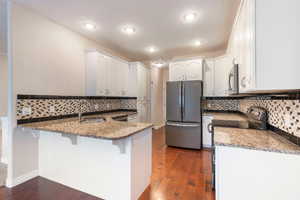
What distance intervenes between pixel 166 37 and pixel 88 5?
1.70 m

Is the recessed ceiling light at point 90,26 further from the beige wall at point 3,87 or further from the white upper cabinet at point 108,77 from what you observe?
the beige wall at point 3,87

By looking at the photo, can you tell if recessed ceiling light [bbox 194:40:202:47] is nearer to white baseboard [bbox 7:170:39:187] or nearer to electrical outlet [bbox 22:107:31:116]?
electrical outlet [bbox 22:107:31:116]

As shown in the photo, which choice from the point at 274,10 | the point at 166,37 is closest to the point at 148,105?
the point at 166,37

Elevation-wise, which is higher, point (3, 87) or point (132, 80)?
point (132, 80)

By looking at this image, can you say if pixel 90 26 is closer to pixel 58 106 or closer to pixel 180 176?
pixel 58 106

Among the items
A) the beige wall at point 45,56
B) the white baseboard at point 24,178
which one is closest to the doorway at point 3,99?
the white baseboard at point 24,178

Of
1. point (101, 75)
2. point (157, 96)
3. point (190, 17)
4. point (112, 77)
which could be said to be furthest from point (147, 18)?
point (157, 96)

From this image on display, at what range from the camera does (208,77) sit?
3.89 m

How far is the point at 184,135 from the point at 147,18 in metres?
2.74

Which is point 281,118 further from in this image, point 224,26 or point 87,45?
point 87,45

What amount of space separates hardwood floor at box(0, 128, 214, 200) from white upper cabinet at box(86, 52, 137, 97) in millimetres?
1849

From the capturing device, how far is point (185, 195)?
6.22 feet

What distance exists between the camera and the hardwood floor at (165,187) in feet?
6.11

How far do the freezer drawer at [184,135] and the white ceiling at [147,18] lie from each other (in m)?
2.09
